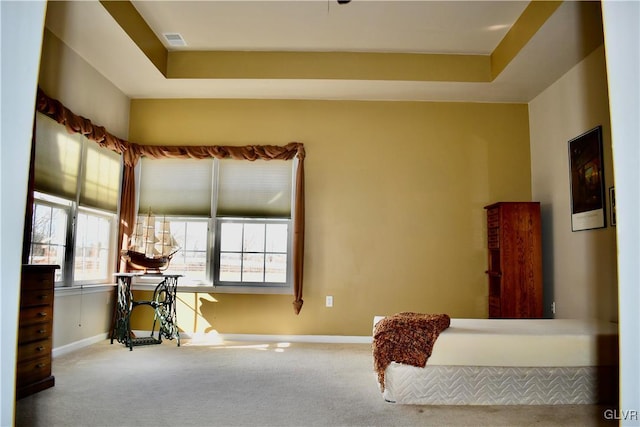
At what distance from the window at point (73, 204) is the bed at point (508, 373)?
3291 mm

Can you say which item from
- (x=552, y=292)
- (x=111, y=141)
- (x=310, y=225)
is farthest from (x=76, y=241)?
(x=552, y=292)

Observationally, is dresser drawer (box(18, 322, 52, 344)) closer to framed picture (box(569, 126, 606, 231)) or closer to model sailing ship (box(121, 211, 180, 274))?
model sailing ship (box(121, 211, 180, 274))

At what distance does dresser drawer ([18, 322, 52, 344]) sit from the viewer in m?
3.24

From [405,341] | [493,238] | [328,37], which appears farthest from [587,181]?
[328,37]

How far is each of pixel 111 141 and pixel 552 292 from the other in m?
5.03

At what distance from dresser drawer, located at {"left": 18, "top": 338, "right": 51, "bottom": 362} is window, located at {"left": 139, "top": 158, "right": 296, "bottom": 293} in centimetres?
223

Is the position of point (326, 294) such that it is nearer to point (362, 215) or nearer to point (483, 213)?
point (362, 215)

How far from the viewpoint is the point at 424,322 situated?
3242 millimetres

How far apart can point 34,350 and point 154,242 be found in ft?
7.46

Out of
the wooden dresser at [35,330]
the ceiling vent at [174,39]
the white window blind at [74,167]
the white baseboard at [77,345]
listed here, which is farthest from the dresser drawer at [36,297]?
the ceiling vent at [174,39]

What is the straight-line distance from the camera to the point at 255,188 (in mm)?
5727

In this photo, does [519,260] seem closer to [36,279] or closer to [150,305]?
[150,305]

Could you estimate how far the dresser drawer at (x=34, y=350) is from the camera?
3.21 m

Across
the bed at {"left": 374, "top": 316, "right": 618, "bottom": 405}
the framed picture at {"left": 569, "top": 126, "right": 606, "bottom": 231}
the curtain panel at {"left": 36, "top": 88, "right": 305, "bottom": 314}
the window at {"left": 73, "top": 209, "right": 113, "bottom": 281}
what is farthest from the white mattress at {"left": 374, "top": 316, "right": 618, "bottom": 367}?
the window at {"left": 73, "top": 209, "right": 113, "bottom": 281}
